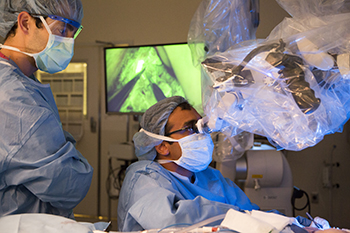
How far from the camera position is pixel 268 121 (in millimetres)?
932

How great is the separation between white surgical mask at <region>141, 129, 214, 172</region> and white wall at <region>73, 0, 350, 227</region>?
71.5 inches

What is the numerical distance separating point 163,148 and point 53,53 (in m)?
0.66

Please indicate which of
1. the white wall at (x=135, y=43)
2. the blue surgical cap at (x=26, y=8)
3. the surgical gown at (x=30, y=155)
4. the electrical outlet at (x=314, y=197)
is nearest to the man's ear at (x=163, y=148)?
the surgical gown at (x=30, y=155)

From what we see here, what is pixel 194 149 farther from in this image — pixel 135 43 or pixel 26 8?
pixel 135 43

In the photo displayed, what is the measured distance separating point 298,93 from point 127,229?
707mm

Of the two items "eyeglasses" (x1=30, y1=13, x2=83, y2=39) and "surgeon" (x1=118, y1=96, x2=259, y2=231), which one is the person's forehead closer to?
"surgeon" (x1=118, y1=96, x2=259, y2=231)

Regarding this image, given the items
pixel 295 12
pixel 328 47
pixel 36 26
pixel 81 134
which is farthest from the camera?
pixel 81 134

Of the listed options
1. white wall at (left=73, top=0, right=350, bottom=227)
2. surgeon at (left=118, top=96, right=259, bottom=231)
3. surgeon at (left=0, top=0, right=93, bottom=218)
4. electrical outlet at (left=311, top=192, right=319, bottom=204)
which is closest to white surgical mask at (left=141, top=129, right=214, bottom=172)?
surgeon at (left=118, top=96, right=259, bottom=231)

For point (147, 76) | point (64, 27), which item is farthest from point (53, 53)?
point (147, 76)

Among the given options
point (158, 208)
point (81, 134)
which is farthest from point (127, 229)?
point (81, 134)

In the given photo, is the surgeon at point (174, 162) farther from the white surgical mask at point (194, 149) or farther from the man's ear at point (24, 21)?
the man's ear at point (24, 21)

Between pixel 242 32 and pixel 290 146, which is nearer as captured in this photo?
pixel 290 146

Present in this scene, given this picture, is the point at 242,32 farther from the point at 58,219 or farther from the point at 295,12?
the point at 58,219

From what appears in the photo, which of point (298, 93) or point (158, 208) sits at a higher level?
point (298, 93)
